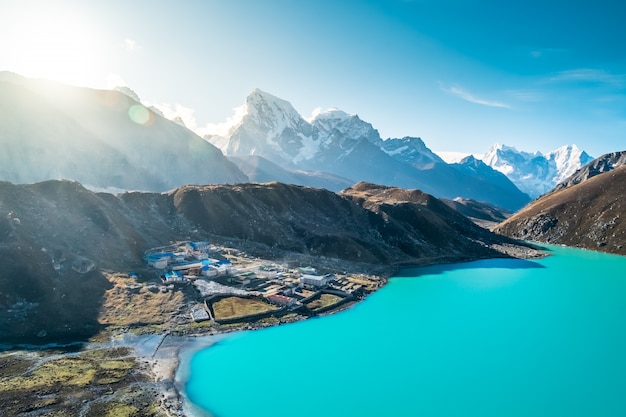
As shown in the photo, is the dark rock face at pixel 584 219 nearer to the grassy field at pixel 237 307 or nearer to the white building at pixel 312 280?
the white building at pixel 312 280

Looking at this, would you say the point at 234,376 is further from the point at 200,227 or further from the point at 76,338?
the point at 200,227

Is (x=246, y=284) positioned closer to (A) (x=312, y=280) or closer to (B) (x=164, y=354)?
(A) (x=312, y=280)

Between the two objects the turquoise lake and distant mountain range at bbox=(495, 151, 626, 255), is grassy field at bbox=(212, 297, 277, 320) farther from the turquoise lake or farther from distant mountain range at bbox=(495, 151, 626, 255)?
distant mountain range at bbox=(495, 151, 626, 255)

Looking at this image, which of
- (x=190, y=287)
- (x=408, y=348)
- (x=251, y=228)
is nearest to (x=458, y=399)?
(x=408, y=348)

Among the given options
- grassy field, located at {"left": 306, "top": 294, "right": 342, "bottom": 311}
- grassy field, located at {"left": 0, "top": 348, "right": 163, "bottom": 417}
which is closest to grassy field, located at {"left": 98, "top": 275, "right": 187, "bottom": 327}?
grassy field, located at {"left": 0, "top": 348, "right": 163, "bottom": 417}

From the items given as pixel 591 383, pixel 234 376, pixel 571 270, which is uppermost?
pixel 571 270

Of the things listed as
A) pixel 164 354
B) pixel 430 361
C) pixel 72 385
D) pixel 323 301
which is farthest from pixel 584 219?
pixel 72 385
